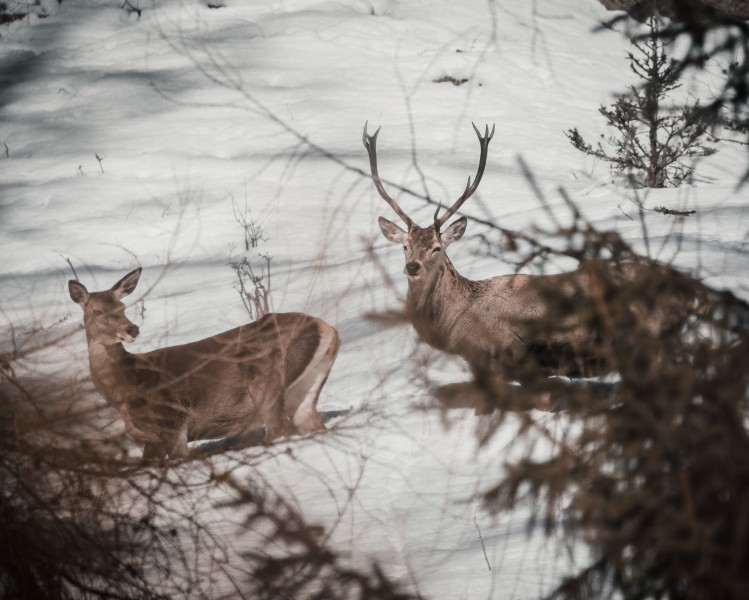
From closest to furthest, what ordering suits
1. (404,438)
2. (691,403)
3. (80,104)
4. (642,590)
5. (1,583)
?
(691,403), (642,590), (1,583), (404,438), (80,104)

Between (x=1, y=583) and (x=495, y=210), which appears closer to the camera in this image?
(x=1, y=583)

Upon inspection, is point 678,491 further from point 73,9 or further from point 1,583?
point 73,9

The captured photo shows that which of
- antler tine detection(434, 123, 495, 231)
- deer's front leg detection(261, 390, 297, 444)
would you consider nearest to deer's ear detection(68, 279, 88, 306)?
deer's front leg detection(261, 390, 297, 444)

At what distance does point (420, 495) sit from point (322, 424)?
143cm

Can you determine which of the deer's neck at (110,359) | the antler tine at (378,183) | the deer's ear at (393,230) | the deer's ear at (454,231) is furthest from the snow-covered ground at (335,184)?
the deer's ear at (454,231)

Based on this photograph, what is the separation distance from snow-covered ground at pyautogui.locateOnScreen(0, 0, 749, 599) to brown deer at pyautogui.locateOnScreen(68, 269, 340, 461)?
0.69 feet

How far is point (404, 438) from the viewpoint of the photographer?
3.85 meters

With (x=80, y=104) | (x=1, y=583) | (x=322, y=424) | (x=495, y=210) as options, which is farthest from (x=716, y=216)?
(x=80, y=104)

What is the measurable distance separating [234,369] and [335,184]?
16.7 ft

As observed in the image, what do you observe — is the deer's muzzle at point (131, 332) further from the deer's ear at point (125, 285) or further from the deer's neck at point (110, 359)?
the deer's ear at point (125, 285)

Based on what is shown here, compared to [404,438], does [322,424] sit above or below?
below

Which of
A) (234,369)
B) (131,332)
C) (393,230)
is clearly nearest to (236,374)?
(234,369)

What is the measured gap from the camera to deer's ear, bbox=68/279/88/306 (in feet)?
15.7

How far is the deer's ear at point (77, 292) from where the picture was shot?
4.80 metres
